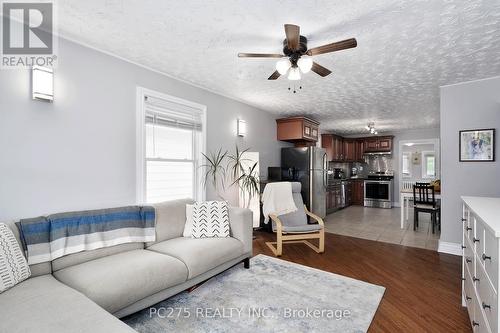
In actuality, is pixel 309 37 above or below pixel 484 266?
above

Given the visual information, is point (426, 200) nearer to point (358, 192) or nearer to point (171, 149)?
point (358, 192)

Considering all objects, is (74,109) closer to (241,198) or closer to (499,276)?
(241,198)

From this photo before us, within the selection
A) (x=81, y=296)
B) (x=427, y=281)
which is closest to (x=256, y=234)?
(x=427, y=281)

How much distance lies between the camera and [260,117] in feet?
16.7

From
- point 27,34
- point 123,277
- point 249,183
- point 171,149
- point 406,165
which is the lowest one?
point 123,277

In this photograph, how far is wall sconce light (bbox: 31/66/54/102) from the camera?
215 cm

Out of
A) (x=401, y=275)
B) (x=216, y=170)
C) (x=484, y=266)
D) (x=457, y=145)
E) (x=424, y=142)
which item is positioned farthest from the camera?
(x=424, y=142)

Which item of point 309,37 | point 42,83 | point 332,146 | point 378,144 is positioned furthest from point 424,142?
point 42,83

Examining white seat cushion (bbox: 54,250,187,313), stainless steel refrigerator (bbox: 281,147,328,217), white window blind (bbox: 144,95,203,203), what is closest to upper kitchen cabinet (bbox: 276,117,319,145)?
stainless steel refrigerator (bbox: 281,147,328,217)

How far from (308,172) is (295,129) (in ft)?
3.31

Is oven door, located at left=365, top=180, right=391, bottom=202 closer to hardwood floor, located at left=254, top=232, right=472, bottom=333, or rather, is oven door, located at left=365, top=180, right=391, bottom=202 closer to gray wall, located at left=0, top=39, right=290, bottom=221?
hardwood floor, located at left=254, top=232, right=472, bottom=333

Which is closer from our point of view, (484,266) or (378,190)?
(484,266)

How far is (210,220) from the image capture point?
2898 mm

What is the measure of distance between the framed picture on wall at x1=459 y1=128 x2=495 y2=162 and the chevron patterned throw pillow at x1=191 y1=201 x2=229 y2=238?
11.4 feet
